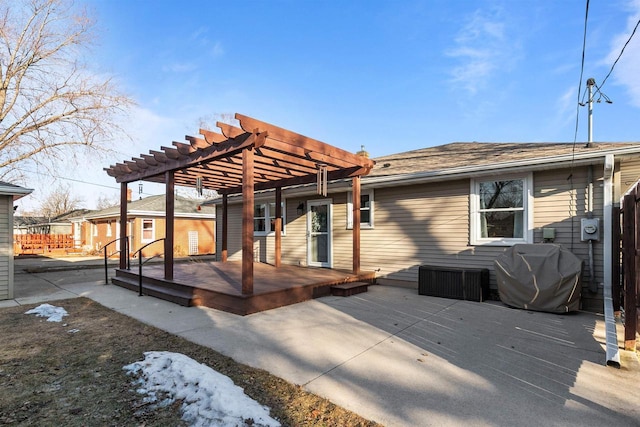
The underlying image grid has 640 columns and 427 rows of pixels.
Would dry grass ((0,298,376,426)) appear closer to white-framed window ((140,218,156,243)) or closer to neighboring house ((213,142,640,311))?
neighboring house ((213,142,640,311))

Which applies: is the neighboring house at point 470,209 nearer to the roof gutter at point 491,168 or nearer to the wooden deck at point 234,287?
the roof gutter at point 491,168

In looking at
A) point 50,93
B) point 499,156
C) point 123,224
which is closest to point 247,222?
point 123,224

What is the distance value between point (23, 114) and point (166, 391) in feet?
56.8

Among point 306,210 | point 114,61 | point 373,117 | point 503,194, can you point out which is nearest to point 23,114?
point 114,61

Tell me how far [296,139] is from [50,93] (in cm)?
1454

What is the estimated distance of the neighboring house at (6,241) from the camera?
660 centimetres

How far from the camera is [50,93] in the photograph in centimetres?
1423

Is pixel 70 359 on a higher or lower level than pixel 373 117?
lower

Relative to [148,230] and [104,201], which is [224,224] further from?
[104,201]

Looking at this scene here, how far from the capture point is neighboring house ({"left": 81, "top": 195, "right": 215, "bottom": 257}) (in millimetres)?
17234

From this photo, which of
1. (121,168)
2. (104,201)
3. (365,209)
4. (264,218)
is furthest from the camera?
(104,201)

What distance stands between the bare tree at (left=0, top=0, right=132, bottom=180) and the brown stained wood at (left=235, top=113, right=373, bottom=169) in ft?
41.1

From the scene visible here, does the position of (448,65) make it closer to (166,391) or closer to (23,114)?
(166,391)

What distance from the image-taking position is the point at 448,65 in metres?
10.7
